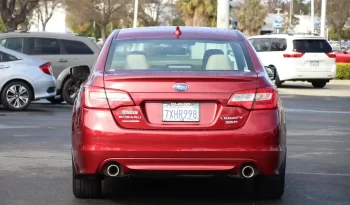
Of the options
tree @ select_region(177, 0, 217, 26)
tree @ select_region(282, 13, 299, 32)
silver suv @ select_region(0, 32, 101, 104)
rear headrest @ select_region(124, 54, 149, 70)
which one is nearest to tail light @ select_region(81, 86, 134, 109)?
rear headrest @ select_region(124, 54, 149, 70)

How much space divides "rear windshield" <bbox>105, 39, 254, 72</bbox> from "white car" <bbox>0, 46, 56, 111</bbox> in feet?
32.2

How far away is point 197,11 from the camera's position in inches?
2244

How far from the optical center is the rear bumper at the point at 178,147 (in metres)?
7.06

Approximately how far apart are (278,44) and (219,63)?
21.3 m

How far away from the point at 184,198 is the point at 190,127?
1.09m

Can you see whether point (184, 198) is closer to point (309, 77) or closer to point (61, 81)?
point (61, 81)

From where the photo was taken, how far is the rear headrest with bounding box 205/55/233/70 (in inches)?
304

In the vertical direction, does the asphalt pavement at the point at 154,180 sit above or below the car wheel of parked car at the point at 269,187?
below

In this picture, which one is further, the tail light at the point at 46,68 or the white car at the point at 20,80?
the tail light at the point at 46,68

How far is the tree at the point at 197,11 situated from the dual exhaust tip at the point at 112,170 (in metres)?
49.3

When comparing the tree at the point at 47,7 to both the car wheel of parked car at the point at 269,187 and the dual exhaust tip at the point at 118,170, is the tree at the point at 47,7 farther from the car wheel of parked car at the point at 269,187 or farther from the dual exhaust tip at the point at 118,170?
the dual exhaust tip at the point at 118,170

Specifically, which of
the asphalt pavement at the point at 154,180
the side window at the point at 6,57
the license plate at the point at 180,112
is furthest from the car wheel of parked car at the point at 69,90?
the license plate at the point at 180,112

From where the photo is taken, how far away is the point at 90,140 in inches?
282

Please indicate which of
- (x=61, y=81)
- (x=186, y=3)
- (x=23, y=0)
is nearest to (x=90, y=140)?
(x=61, y=81)
